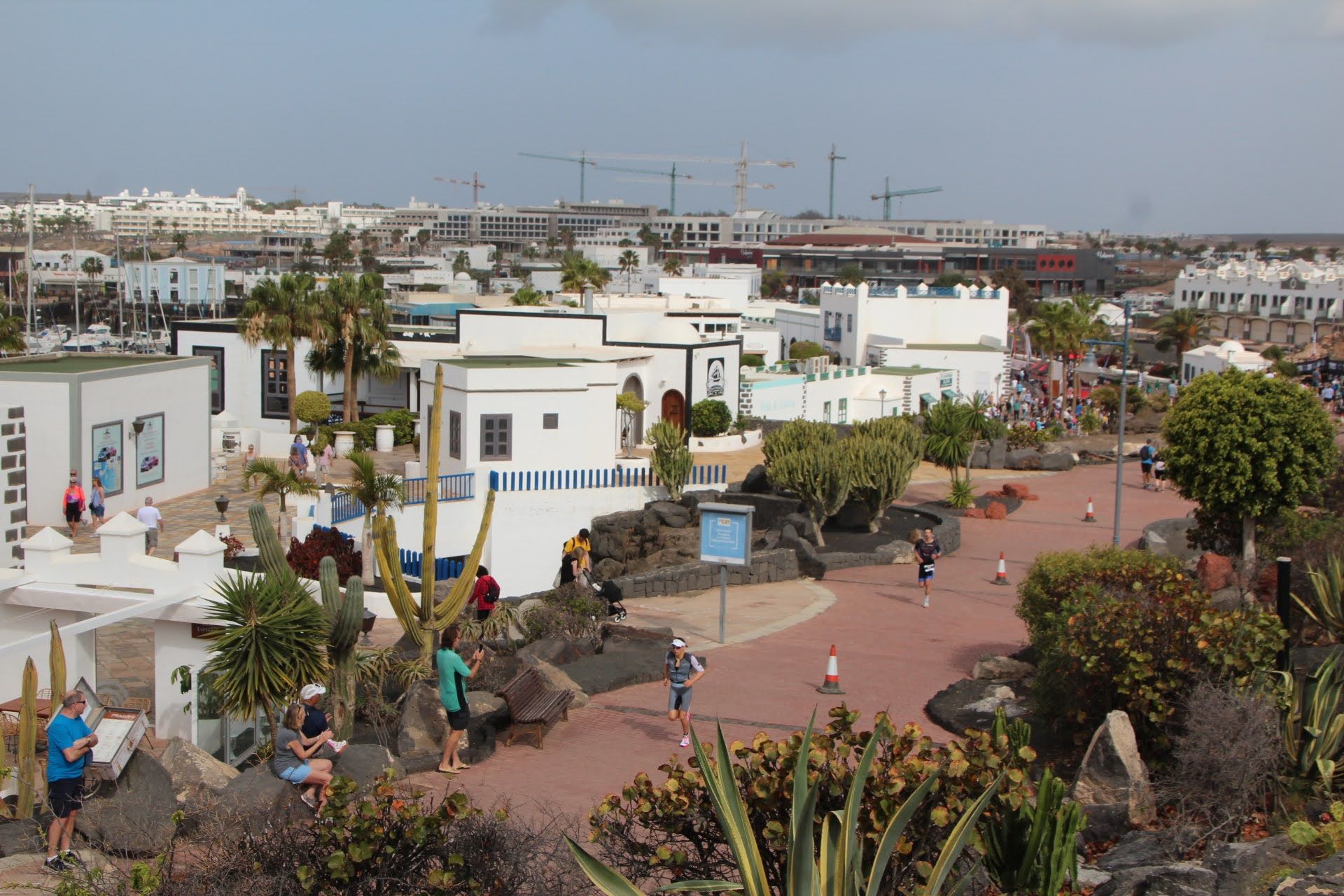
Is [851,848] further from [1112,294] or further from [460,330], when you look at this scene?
[1112,294]

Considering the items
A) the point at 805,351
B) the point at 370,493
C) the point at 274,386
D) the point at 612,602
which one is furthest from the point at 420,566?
the point at 805,351

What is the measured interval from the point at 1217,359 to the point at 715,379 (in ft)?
98.1

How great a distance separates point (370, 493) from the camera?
19016mm

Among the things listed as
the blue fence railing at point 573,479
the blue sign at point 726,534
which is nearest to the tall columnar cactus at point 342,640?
the blue sign at point 726,534

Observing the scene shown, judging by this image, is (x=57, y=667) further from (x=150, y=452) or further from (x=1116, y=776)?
(x=150, y=452)

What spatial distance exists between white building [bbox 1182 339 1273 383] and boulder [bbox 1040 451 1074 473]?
20786mm

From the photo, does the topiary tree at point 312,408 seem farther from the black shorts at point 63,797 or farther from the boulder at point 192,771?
the black shorts at point 63,797

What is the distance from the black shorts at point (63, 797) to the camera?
794 centimetres

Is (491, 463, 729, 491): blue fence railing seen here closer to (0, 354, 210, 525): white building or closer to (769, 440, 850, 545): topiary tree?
(769, 440, 850, 545): topiary tree

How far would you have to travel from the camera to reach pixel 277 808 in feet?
24.9

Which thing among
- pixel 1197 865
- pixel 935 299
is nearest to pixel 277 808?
pixel 1197 865

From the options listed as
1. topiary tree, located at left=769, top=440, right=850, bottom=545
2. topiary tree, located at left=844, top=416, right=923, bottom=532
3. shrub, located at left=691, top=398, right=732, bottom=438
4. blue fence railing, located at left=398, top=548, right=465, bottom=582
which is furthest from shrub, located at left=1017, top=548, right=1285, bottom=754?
shrub, located at left=691, top=398, right=732, bottom=438

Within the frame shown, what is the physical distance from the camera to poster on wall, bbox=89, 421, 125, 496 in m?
23.0

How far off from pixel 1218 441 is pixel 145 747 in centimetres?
1484
